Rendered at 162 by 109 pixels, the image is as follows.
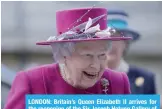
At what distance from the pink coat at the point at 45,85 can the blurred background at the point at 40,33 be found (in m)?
0.06

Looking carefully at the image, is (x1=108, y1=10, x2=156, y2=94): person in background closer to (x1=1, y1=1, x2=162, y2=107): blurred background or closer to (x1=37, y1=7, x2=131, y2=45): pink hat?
(x1=1, y1=1, x2=162, y2=107): blurred background

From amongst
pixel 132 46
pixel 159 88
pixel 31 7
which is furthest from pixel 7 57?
pixel 159 88

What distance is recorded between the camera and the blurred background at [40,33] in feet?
9.51

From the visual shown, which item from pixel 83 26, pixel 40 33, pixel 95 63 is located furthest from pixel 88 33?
pixel 40 33

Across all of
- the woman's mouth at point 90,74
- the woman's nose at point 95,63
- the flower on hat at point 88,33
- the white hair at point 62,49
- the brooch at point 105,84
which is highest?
the flower on hat at point 88,33

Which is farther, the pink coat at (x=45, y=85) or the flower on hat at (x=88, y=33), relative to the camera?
the pink coat at (x=45, y=85)

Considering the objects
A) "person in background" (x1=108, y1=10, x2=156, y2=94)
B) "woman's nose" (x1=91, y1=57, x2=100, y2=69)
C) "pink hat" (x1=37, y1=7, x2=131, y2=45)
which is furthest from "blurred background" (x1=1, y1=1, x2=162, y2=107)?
"woman's nose" (x1=91, y1=57, x2=100, y2=69)

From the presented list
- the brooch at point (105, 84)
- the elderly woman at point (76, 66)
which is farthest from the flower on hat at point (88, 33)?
the brooch at point (105, 84)

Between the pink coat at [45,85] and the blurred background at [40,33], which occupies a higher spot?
the blurred background at [40,33]

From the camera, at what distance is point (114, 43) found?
9.27 feet

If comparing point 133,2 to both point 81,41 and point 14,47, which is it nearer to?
point 81,41

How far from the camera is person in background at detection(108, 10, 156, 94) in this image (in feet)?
9.50

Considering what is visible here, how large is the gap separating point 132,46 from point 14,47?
31.9 inches

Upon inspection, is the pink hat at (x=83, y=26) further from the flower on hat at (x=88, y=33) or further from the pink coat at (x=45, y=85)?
the pink coat at (x=45, y=85)
